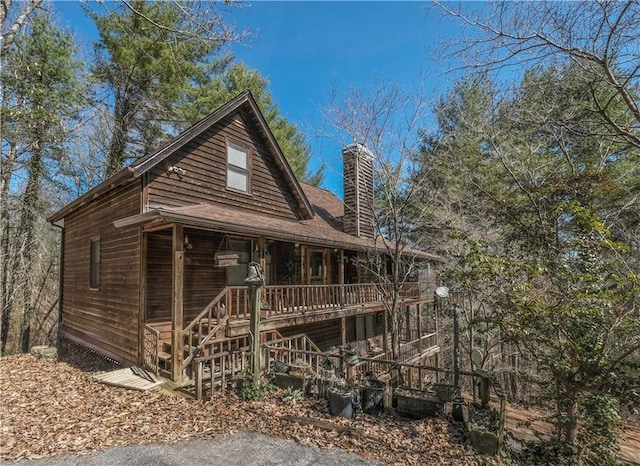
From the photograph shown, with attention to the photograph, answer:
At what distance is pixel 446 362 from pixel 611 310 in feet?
65.8

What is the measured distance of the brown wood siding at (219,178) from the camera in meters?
8.95

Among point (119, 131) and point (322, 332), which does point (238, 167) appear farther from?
point (119, 131)

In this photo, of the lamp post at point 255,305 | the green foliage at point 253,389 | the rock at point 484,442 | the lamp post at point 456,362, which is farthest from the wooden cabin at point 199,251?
the rock at point 484,442

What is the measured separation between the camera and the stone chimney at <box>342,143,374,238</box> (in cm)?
1419

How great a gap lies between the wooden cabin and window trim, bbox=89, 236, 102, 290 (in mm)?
32

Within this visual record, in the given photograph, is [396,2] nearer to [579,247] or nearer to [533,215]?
[579,247]

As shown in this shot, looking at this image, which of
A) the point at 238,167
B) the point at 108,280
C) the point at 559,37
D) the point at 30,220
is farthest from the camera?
the point at 30,220

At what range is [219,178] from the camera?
10445mm

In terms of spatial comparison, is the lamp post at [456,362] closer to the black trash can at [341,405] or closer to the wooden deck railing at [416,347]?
the black trash can at [341,405]

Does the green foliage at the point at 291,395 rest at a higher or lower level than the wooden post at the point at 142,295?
lower

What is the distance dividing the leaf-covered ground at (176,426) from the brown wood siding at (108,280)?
197 cm

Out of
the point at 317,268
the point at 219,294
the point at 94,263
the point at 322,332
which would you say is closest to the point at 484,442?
the point at 219,294

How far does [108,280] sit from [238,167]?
4937mm

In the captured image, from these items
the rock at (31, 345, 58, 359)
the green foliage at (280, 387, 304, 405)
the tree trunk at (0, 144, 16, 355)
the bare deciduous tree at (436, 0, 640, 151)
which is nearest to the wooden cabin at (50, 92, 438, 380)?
the rock at (31, 345, 58, 359)
